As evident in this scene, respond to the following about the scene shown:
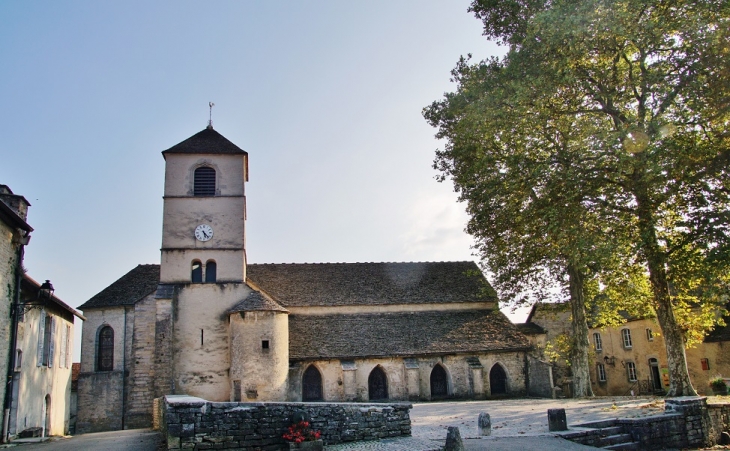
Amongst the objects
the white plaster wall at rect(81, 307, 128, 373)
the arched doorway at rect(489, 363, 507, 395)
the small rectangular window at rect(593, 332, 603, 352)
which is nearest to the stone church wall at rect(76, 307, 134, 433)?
the white plaster wall at rect(81, 307, 128, 373)

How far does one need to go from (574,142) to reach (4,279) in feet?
65.7

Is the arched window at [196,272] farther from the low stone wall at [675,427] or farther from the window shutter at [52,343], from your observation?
the low stone wall at [675,427]

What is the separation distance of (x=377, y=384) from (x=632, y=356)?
1898 centimetres

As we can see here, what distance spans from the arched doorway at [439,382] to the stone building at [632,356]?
6.08 metres

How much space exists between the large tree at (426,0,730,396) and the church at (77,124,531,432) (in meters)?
9.03

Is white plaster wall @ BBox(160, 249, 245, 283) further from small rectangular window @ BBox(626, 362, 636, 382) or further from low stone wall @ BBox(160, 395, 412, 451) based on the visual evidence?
small rectangular window @ BBox(626, 362, 636, 382)

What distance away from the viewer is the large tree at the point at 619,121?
16.9 m

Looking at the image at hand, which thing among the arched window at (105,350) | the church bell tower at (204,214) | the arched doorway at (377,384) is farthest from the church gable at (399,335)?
the arched window at (105,350)

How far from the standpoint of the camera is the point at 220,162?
97.2 ft

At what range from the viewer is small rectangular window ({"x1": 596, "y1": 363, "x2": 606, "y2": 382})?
40.2 metres

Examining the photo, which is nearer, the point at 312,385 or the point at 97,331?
the point at 312,385

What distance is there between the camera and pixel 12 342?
54.7ft

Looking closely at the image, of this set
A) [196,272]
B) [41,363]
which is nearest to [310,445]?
[41,363]

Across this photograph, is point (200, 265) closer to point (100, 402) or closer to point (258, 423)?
point (100, 402)
